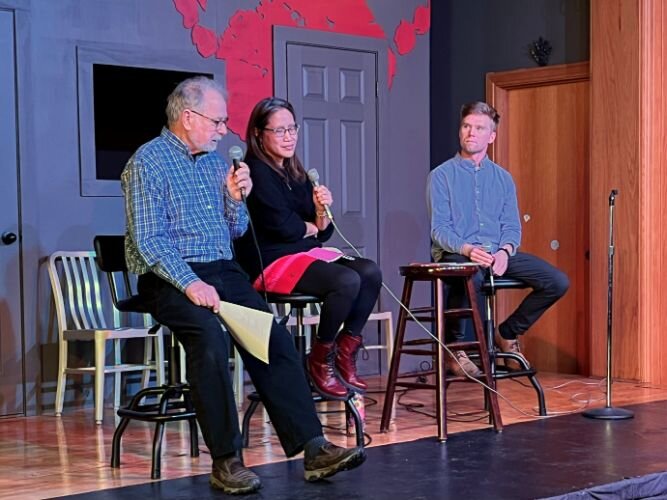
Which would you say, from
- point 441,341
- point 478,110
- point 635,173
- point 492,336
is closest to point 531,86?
point 635,173

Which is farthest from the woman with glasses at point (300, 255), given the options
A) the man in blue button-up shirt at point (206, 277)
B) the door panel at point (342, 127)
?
the door panel at point (342, 127)

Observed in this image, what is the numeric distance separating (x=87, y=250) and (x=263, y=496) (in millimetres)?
2559

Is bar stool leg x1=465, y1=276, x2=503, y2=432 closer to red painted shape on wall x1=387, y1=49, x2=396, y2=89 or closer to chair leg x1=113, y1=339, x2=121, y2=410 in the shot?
chair leg x1=113, y1=339, x2=121, y2=410

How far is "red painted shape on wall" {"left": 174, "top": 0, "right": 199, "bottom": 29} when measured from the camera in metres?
5.94

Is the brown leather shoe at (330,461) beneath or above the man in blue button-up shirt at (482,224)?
beneath

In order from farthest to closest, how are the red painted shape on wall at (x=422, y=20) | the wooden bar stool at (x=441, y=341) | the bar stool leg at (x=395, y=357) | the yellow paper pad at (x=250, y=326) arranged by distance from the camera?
the red painted shape on wall at (x=422, y=20)
the bar stool leg at (x=395, y=357)
the wooden bar stool at (x=441, y=341)
the yellow paper pad at (x=250, y=326)

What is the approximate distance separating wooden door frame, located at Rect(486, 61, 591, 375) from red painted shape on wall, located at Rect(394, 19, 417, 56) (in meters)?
0.53

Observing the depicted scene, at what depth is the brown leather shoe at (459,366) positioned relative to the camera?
16.0 feet

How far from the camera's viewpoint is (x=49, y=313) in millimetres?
5562

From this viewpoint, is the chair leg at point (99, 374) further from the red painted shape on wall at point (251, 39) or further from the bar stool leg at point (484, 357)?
the bar stool leg at point (484, 357)

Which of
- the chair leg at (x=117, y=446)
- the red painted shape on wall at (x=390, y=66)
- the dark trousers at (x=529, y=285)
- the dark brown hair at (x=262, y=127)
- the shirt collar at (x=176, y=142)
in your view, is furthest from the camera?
the red painted shape on wall at (x=390, y=66)

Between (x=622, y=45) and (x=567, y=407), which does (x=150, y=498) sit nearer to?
(x=567, y=407)

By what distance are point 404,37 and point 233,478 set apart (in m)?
4.04

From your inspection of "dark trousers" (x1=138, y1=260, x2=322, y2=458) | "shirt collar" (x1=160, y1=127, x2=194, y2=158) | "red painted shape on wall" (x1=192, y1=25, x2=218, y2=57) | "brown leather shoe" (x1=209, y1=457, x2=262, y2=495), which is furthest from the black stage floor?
"red painted shape on wall" (x1=192, y1=25, x2=218, y2=57)
